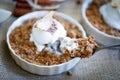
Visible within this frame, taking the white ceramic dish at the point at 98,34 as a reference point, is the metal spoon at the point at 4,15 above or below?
above

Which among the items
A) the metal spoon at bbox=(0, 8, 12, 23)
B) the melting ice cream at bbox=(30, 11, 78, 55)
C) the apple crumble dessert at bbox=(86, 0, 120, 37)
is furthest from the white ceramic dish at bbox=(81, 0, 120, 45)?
the metal spoon at bbox=(0, 8, 12, 23)

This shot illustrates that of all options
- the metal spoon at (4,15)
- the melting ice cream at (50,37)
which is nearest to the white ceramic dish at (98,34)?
the melting ice cream at (50,37)

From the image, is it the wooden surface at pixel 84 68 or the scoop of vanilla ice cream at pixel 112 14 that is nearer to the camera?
the wooden surface at pixel 84 68

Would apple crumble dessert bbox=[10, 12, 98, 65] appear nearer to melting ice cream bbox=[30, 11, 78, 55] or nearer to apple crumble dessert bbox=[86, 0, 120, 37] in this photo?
melting ice cream bbox=[30, 11, 78, 55]

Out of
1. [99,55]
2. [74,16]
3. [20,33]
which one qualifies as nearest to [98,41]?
[99,55]

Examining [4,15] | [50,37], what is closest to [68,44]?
[50,37]

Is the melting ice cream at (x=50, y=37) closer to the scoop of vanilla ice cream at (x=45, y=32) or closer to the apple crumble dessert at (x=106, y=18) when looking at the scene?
the scoop of vanilla ice cream at (x=45, y=32)

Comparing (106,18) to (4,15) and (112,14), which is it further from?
(4,15)

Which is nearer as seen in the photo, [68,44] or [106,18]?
[68,44]
